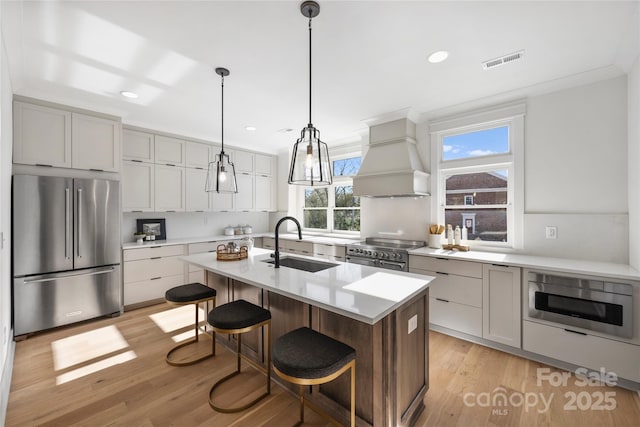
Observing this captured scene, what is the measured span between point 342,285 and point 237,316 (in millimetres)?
808

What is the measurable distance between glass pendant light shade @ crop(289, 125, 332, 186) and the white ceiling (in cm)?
86

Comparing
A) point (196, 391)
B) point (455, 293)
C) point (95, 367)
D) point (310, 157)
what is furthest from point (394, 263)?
point (95, 367)

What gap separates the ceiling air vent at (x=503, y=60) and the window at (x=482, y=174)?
2.86 feet

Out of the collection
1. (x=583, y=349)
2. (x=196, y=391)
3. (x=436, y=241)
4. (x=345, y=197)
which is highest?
(x=345, y=197)

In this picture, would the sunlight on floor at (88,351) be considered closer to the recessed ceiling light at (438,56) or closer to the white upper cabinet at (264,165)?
the white upper cabinet at (264,165)

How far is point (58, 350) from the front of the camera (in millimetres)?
2664

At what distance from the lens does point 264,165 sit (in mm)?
5727

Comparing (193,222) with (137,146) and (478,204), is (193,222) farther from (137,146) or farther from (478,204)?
(478,204)

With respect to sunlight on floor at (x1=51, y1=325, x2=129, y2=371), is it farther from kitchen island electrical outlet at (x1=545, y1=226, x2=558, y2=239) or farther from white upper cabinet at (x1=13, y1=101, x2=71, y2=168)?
kitchen island electrical outlet at (x1=545, y1=226, x2=558, y2=239)

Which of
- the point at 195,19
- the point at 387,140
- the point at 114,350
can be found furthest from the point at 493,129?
the point at 114,350

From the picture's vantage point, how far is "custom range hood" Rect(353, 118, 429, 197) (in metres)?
3.47

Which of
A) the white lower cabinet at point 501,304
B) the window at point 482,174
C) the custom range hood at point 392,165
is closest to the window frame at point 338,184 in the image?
the custom range hood at point 392,165

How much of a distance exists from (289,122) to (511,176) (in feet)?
9.82

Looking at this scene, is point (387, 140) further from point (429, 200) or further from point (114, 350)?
point (114, 350)
